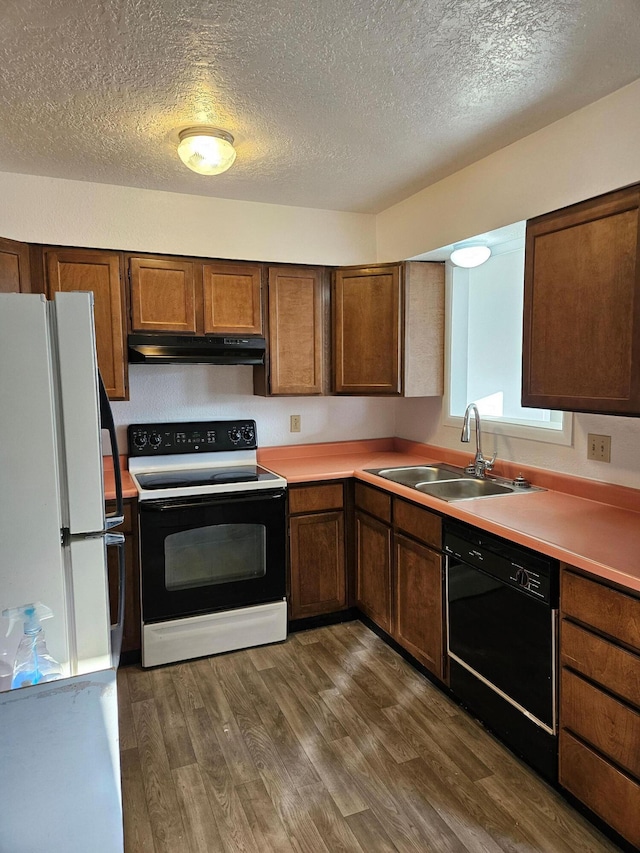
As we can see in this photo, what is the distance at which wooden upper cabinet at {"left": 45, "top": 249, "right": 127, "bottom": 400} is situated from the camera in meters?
2.74

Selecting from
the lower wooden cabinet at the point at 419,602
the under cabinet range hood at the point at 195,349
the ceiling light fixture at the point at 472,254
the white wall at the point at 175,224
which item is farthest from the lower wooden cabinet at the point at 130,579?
the ceiling light fixture at the point at 472,254

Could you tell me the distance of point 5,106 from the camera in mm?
1963

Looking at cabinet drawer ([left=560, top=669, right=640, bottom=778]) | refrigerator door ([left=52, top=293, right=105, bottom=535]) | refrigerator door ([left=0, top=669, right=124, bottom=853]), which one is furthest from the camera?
cabinet drawer ([left=560, top=669, right=640, bottom=778])

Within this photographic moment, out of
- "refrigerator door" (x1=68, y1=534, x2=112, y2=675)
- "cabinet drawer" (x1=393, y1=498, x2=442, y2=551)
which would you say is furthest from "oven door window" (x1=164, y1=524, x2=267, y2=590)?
"refrigerator door" (x1=68, y1=534, x2=112, y2=675)

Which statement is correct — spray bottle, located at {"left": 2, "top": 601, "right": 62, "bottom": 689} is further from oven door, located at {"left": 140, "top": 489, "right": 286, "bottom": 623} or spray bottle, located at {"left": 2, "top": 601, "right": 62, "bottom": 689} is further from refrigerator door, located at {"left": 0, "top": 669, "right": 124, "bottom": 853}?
oven door, located at {"left": 140, "top": 489, "right": 286, "bottom": 623}

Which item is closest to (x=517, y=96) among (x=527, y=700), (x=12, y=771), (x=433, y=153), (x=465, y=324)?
(x=433, y=153)

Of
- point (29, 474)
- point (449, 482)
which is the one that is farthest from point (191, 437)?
point (29, 474)

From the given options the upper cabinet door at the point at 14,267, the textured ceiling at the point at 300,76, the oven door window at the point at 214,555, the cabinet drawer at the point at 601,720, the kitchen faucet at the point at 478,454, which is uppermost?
the textured ceiling at the point at 300,76

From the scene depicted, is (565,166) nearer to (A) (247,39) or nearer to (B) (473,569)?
(A) (247,39)

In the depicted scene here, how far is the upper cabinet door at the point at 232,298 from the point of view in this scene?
303cm

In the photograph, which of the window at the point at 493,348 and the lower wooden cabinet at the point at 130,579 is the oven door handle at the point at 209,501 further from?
the window at the point at 493,348

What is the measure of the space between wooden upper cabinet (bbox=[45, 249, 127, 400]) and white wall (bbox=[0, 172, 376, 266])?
84 mm

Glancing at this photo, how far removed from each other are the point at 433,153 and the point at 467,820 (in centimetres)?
256

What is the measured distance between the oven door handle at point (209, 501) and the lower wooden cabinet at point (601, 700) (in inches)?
59.7
